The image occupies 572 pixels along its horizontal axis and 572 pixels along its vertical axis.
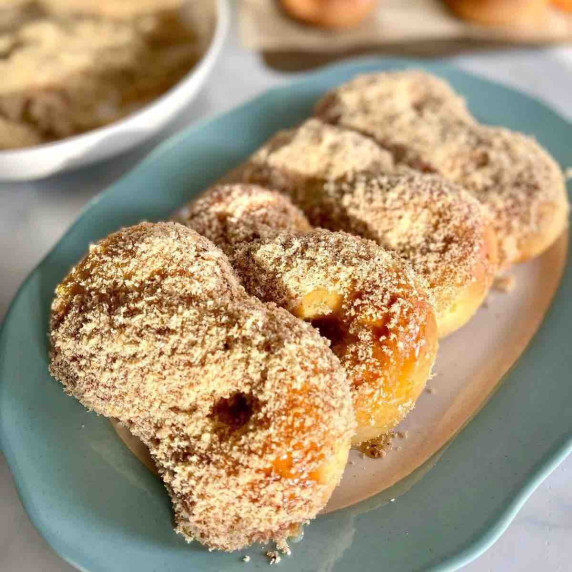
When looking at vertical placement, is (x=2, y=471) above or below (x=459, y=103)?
below

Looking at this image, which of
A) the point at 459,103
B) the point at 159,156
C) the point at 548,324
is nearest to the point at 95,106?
the point at 159,156

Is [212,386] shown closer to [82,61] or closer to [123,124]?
[123,124]

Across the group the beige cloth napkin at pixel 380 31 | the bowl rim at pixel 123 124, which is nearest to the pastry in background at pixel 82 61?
the bowl rim at pixel 123 124

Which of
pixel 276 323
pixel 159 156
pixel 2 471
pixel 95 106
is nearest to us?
pixel 276 323

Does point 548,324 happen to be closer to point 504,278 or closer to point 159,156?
point 504,278

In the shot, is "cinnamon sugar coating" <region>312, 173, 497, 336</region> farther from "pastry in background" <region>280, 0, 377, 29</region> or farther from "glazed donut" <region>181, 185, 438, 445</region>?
"pastry in background" <region>280, 0, 377, 29</region>

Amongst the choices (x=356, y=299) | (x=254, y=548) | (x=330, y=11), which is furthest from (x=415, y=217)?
(x=330, y=11)

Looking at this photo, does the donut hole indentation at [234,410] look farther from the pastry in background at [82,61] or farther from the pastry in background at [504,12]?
the pastry in background at [504,12]
